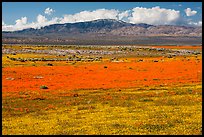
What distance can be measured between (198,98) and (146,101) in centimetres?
588

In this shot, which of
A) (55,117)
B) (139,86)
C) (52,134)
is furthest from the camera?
(139,86)

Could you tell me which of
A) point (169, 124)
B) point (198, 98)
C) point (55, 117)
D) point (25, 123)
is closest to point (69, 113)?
point (55, 117)

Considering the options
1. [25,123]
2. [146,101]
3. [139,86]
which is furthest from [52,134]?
[139,86]

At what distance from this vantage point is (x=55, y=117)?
28.3 m

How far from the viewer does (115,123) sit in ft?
84.1

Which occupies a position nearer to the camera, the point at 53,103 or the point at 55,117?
the point at 55,117

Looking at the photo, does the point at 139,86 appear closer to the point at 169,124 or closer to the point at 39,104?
the point at 39,104

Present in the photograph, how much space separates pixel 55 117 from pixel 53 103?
6985 mm

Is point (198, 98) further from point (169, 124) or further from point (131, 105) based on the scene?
point (169, 124)

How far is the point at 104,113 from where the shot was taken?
29688 millimetres

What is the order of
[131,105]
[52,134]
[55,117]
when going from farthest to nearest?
1. [131,105]
2. [55,117]
3. [52,134]

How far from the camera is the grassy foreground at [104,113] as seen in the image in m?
23.8

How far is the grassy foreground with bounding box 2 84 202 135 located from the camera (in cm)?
2384

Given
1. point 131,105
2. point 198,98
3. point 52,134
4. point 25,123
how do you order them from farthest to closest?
point 198,98 → point 131,105 → point 25,123 → point 52,134
